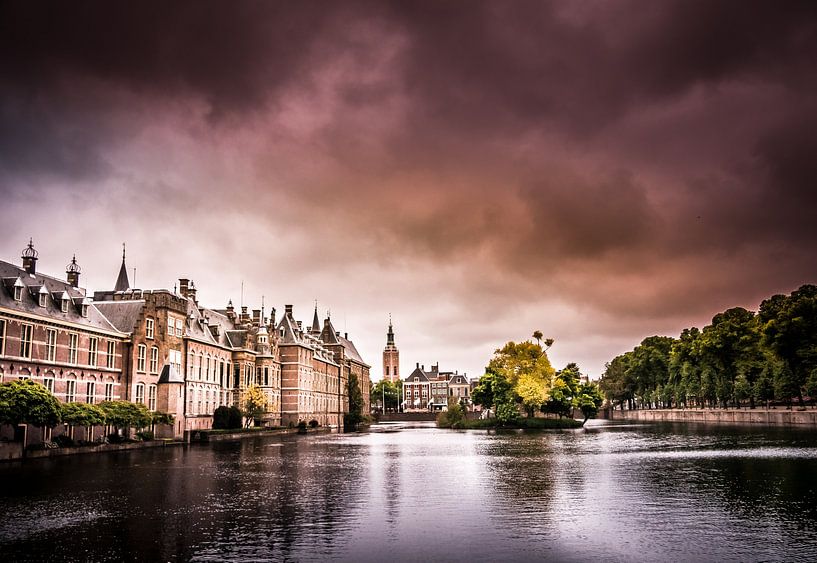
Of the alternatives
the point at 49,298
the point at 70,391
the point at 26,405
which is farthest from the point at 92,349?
the point at 26,405

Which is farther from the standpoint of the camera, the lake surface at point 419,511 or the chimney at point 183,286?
the chimney at point 183,286

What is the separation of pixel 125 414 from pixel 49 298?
1043 centimetres

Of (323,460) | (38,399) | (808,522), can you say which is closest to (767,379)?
(323,460)

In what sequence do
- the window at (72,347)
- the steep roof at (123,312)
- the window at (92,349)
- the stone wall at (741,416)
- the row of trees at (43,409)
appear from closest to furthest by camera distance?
1. the row of trees at (43,409)
2. the window at (72,347)
3. the window at (92,349)
4. the steep roof at (123,312)
5. the stone wall at (741,416)

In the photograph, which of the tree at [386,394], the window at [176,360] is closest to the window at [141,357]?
the window at [176,360]

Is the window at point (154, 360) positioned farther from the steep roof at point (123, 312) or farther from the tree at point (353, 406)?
the tree at point (353, 406)

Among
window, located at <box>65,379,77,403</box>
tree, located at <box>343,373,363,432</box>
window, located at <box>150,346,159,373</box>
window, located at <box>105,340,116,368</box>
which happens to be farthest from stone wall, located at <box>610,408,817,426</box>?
window, located at <box>65,379,77,403</box>

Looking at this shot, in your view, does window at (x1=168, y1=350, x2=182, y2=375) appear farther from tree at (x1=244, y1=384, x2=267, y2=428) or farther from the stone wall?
the stone wall

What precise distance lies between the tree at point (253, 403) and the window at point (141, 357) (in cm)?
1715

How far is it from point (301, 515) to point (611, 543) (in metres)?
8.52

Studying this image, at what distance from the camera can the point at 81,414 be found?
4281 centimetres

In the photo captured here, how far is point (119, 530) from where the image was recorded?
16562 millimetres

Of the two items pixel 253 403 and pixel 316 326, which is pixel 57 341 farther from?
pixel 316 326

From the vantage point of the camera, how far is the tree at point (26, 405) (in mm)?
36781
